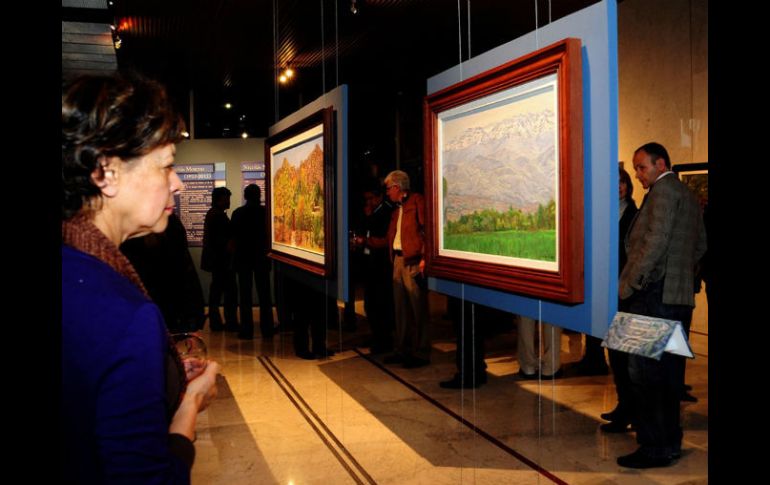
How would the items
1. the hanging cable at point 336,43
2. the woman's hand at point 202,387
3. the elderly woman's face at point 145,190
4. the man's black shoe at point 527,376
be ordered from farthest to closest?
the hanging cable at point 336,43 < the man's black shoe at point 527,376 < the woman's hand at point 202,387 < the elderly woman's face at point 145,190

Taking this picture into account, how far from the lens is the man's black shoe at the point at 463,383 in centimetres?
582

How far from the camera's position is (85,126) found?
1.23 metres

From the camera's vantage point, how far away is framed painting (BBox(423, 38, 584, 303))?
259cm

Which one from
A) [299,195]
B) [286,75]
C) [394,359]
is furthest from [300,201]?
[286,75]

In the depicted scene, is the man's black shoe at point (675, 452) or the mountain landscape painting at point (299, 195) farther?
the mountain landscape painting at point (299, 195)

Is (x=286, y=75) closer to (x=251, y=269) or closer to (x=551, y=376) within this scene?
(x=251, y=269)

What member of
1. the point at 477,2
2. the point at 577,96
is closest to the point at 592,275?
the point at 577,96

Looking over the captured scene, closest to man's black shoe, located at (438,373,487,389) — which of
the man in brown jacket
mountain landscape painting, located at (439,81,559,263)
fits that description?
the man in brown jacket

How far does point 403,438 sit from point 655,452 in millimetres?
1557

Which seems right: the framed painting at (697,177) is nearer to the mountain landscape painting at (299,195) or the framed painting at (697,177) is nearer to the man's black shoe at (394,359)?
the man's black shoe at (394,359)

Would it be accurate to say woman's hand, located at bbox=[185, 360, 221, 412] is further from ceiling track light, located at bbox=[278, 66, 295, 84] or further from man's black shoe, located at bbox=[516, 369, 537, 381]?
ceiling track light, located at bbox=[278, 66, 295, 84]

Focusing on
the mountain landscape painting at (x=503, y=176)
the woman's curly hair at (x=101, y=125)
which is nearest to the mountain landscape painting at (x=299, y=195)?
the mountain landscape painting at (x=503, y=176)

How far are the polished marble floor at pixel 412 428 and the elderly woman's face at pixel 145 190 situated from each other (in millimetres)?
2859
